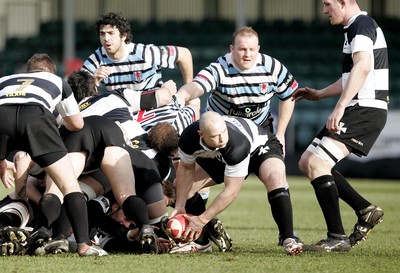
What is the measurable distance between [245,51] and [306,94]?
Result: 2.08 feet

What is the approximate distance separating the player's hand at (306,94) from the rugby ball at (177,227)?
1724 mm

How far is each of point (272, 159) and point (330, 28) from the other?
59.3 feet

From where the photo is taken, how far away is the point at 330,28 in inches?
990

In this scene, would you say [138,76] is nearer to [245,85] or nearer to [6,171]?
[245,85]

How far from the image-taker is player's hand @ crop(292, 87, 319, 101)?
8.18 meters

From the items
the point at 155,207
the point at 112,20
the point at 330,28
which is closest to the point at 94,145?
the point at 155,207

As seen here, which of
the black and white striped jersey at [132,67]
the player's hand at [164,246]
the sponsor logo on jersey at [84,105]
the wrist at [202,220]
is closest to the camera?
the wrist at [202,220]

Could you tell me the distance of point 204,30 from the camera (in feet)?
83.7

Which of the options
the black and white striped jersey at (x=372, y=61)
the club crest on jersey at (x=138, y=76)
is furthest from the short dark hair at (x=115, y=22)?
the black and white striped jersey at (x=372, y=61)

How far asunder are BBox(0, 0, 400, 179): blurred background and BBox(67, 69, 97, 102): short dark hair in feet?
48.1

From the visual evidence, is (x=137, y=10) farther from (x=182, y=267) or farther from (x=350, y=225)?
(x=182, y=267)

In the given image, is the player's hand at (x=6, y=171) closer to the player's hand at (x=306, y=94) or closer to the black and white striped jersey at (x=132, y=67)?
the black and white striped jersey at (x=132, y=67)

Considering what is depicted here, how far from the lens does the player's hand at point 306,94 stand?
818 centimetres

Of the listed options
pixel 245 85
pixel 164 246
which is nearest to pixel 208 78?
pixel 245 85
